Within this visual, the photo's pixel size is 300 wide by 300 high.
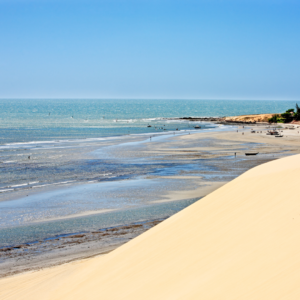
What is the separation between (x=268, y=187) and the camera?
9.00m

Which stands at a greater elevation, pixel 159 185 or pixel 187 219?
pixel 187 219

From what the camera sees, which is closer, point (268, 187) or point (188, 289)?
point (188, 289)

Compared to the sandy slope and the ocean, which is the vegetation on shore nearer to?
the ocean

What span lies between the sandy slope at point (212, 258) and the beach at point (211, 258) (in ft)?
0.05

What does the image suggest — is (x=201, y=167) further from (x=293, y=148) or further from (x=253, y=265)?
(x=253, y=265)

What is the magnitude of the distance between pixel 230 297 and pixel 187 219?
383 cm

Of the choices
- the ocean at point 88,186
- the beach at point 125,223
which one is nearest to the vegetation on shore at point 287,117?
the ocean at point 88,186

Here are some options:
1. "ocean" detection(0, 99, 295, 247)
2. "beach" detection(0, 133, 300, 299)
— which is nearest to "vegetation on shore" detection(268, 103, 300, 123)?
"ocean" detection(0, 99, 295, 247)

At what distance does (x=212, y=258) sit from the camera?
680 centimetres

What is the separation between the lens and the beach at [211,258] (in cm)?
580

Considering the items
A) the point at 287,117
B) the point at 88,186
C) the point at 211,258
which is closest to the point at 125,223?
the point at 211,258

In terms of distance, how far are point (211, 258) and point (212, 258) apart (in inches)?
0.9

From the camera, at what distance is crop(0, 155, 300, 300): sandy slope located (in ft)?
19.0

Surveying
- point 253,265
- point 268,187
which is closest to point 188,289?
point 253,265
